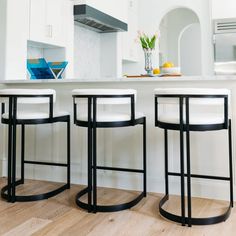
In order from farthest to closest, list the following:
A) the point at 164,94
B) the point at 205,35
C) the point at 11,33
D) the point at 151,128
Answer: the point at 205,35 < the point at 11,33 < the point at 151,128 < the point at 164,94

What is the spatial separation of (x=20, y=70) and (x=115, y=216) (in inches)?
74.9

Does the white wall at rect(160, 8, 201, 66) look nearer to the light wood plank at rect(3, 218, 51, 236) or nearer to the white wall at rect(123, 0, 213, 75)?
the white wall at rect(123, 0, 213, 75)

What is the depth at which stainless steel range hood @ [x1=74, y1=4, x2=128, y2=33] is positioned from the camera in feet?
13.5

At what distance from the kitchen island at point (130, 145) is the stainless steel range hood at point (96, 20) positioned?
1480 millimetres

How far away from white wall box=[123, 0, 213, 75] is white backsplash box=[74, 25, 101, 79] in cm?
92

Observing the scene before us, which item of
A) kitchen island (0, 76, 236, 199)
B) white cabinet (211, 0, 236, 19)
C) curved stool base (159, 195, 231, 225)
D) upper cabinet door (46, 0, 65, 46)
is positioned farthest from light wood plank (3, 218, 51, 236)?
white cabinet (211, 0, 236, 19)

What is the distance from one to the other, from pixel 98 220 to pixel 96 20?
117 inches

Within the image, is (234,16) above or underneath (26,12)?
above

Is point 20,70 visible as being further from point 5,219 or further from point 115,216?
point 115,216

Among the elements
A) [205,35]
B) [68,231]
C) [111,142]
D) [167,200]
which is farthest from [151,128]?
[205,35]

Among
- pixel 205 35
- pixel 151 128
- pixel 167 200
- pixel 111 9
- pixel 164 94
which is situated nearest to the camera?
pixel 164 94

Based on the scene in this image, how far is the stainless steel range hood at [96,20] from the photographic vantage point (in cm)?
412

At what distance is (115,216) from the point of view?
7.15 ft

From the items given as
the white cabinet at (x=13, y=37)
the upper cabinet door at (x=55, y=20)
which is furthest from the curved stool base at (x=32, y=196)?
the upper cabinet door at (x=55, y=20)
